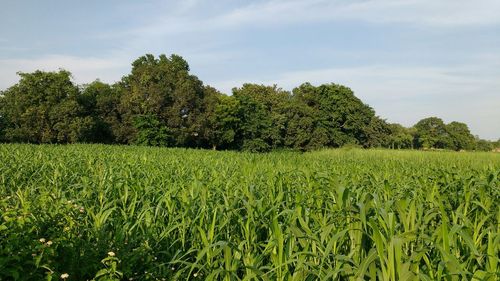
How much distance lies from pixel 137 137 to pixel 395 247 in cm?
4153

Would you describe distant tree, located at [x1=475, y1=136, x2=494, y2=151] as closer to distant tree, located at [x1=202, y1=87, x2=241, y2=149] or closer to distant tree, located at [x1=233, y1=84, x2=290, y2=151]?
distant tree, located at [x1=233, y1=84, x2=290, y2=151]

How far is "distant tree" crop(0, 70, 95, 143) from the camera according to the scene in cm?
3853

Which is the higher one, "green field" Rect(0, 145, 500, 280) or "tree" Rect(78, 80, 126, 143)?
"tree" Rect(78, 80, 126, 143)

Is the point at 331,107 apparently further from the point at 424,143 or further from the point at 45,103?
the point at 424,143

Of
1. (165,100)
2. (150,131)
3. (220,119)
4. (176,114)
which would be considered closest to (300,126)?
(220,119)

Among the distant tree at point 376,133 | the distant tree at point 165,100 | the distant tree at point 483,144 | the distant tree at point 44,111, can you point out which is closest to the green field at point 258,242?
the distant tree at point 44,111

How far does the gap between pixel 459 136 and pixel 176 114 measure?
3197 inches

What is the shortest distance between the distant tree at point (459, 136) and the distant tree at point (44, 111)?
8614 centimetres

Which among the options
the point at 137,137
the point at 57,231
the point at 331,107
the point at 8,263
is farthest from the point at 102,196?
the point at 331,107

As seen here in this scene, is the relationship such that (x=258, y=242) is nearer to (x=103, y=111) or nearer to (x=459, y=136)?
(x=103, y=111)

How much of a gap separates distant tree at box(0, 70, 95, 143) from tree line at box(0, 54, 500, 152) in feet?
0.29

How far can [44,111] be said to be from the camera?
127 feet

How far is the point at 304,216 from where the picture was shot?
3885mm

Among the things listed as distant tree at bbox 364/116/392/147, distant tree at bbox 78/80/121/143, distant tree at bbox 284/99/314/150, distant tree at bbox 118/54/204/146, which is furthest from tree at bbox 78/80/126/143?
distant tree at bbox 364/116/392/147
